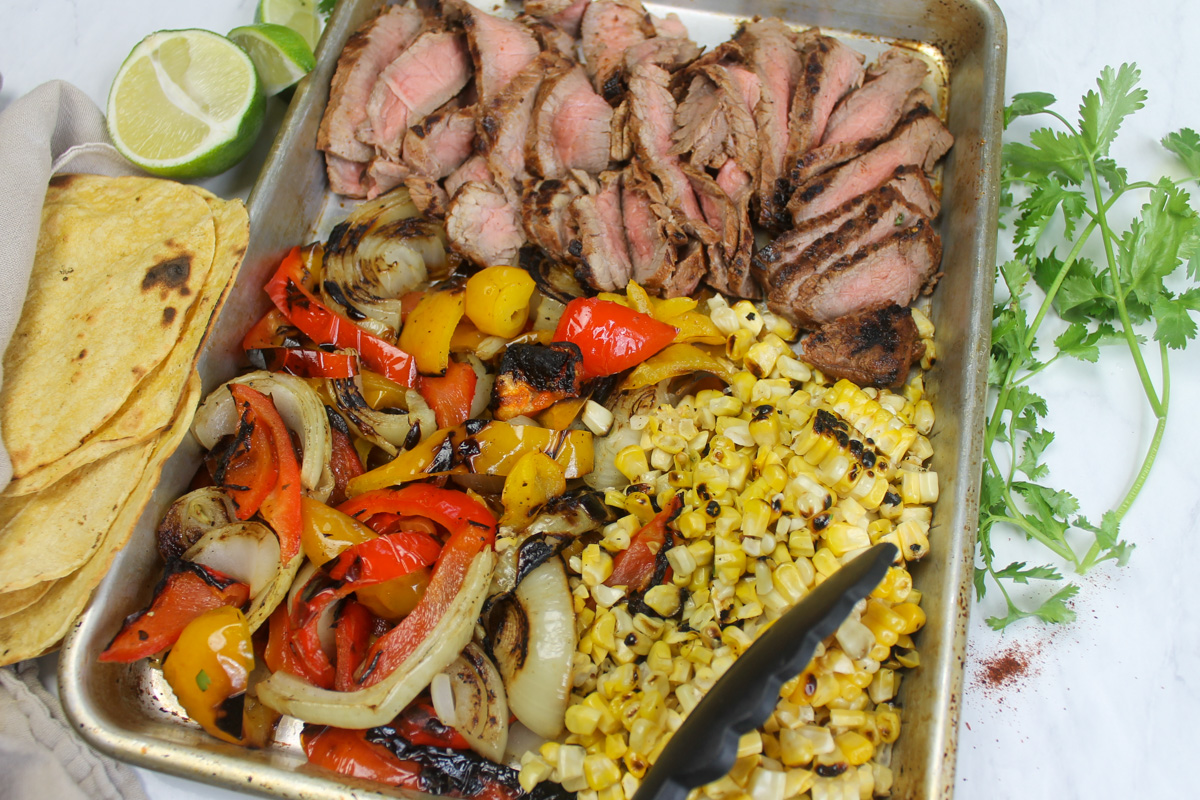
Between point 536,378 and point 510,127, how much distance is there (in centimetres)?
101

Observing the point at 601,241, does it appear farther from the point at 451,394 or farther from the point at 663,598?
the point at 663,598

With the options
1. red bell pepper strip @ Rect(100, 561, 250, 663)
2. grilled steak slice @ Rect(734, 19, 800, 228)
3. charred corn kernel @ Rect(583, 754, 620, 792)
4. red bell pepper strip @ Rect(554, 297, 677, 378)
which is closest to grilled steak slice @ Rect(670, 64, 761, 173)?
grilled steak slice @ Rect(734, 19, 800, 228)

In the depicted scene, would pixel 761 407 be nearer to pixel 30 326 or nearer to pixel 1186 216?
pixel 1186 216

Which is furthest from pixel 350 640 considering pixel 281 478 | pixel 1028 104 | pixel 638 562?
pixel 1028 104

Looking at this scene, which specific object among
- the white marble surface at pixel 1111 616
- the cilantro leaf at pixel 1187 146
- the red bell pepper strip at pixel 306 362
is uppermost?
the cilantro leaf at pixel 1187 146

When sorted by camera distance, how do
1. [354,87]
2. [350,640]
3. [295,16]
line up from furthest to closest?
[295,16]
[354,87]
[350,640]

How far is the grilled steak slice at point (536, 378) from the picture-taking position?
97.5 inches

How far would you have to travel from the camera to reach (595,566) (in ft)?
7.46

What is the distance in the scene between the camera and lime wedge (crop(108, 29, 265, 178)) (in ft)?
9.32

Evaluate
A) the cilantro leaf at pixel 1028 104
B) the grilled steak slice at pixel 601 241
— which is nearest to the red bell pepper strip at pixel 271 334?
the grilled steak slice at pixel 601 241

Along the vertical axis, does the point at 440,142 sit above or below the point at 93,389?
above

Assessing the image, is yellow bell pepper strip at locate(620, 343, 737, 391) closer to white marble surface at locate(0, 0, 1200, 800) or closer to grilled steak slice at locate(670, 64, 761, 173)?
grilled steak slice at locate(670, 64, 761, 173)

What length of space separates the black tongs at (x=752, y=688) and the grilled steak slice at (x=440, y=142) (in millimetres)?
2153

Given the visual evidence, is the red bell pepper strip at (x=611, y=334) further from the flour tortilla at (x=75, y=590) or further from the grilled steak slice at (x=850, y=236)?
the flour tortilla at (x=75, y=590)
